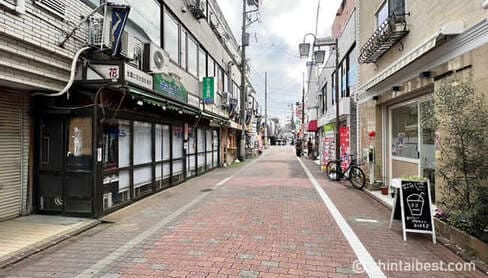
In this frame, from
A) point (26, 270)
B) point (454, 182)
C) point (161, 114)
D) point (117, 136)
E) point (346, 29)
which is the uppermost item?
point (346, 29)

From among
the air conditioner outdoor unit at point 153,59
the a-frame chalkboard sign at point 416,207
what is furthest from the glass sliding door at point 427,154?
the air conditioner outdoor unit at point 153,59

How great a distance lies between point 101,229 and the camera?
622 centimetres

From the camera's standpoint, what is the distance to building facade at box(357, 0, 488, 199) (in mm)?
5375

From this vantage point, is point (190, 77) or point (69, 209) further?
point (190, 77)

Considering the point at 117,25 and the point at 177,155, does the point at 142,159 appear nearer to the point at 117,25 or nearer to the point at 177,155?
the point at 177,155

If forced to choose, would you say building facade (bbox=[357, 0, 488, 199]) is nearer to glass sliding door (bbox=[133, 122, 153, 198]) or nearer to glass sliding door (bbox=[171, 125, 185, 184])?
glass sliding door (bbox=[133, 122, 153, 198])

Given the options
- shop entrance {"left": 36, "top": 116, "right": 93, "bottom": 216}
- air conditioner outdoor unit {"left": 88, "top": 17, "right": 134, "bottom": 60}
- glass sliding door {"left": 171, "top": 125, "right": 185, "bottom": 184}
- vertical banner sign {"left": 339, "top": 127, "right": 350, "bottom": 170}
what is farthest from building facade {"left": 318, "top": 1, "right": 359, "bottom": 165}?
shop entrance {"left": 36, "top": 116, "right": 93, "bottom": 216}

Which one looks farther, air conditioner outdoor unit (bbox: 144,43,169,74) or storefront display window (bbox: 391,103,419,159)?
air conditioner outdoor unit (bbox: 144,43,169,74)

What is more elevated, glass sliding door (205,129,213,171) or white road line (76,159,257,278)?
glass sliding door (205,129,213,171)

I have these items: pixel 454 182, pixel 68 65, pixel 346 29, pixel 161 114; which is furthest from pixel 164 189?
pixel 346 29

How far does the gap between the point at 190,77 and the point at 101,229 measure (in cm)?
889

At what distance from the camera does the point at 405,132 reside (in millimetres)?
9109

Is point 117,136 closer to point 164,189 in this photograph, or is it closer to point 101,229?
point 101,229

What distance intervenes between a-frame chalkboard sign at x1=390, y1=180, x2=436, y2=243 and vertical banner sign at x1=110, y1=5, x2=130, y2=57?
6.48m
